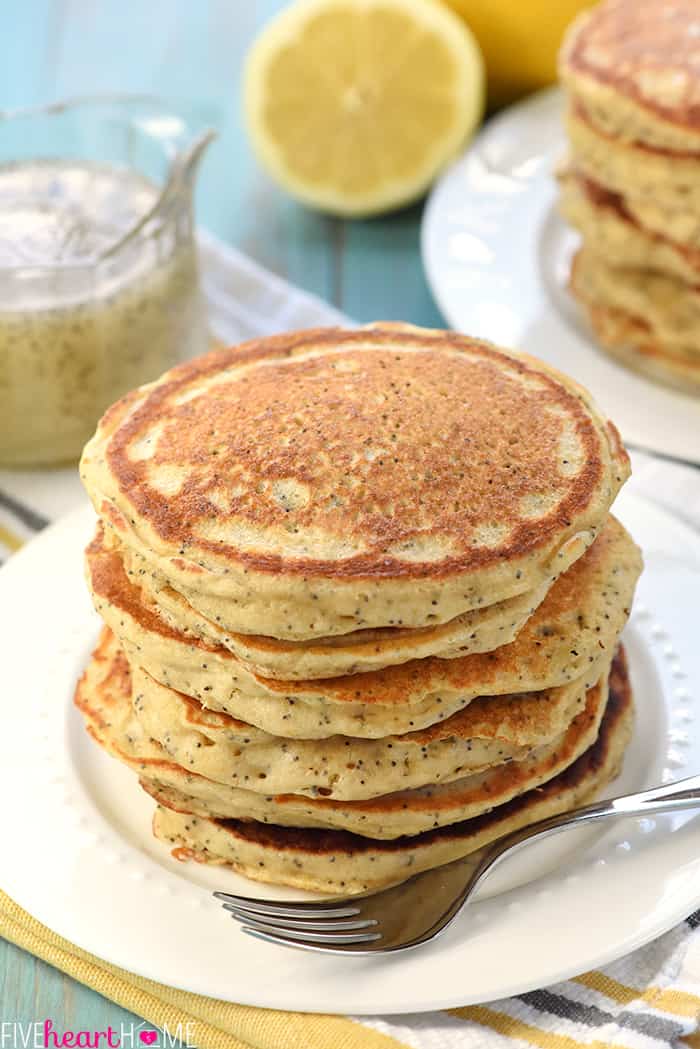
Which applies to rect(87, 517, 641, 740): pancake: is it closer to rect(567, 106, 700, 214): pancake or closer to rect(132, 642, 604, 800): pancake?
rect(132, 642, 604, 800): pancake

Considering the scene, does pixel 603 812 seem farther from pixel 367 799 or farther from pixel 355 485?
pixel 355 485

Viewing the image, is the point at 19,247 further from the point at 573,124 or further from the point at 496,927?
the point at 496,927

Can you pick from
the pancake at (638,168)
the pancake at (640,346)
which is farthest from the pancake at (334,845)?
the pancake at (638,168)

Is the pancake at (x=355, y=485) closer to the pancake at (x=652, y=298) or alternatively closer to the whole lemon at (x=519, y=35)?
the pancake at (x=652, y=298)

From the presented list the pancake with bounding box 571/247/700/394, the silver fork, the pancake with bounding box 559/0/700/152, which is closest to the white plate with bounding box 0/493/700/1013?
the silver fork

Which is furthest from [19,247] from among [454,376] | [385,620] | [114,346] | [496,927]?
[496,927]

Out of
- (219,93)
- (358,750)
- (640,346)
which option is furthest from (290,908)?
(219,93)
